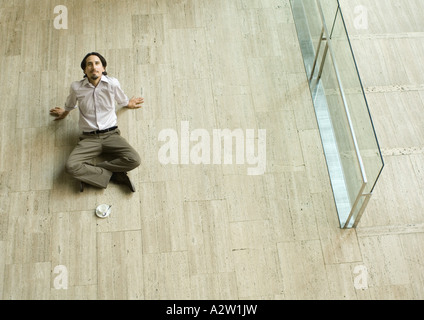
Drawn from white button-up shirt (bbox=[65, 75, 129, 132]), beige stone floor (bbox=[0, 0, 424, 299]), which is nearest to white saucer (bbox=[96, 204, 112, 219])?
beige stone floor (bbox=[0, 0, 424, 299])

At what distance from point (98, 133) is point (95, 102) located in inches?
10.3

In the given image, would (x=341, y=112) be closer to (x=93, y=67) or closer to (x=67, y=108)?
(x=93, y=67)

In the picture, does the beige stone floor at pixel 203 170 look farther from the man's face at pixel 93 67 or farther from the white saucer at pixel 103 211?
the man's face at pixel 93 67

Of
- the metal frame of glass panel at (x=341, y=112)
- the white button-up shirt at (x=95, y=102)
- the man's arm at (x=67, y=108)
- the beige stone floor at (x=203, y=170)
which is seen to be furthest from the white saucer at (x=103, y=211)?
the metal frame of glass panel at (x=341, y=112)

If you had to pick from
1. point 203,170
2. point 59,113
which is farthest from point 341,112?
point 59,113

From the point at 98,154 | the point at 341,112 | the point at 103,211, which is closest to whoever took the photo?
the point at 341,112

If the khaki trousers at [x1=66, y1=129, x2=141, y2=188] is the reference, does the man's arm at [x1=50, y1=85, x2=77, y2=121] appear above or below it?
above

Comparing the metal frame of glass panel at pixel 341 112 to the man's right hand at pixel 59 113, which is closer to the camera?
the metal frame of glass panel at pixel 341 112

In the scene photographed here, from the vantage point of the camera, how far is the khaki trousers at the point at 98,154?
14.6 ft

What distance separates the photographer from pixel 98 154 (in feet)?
15.2

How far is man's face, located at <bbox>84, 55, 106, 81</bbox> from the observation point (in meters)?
4.52

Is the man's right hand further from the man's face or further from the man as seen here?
the man's face
